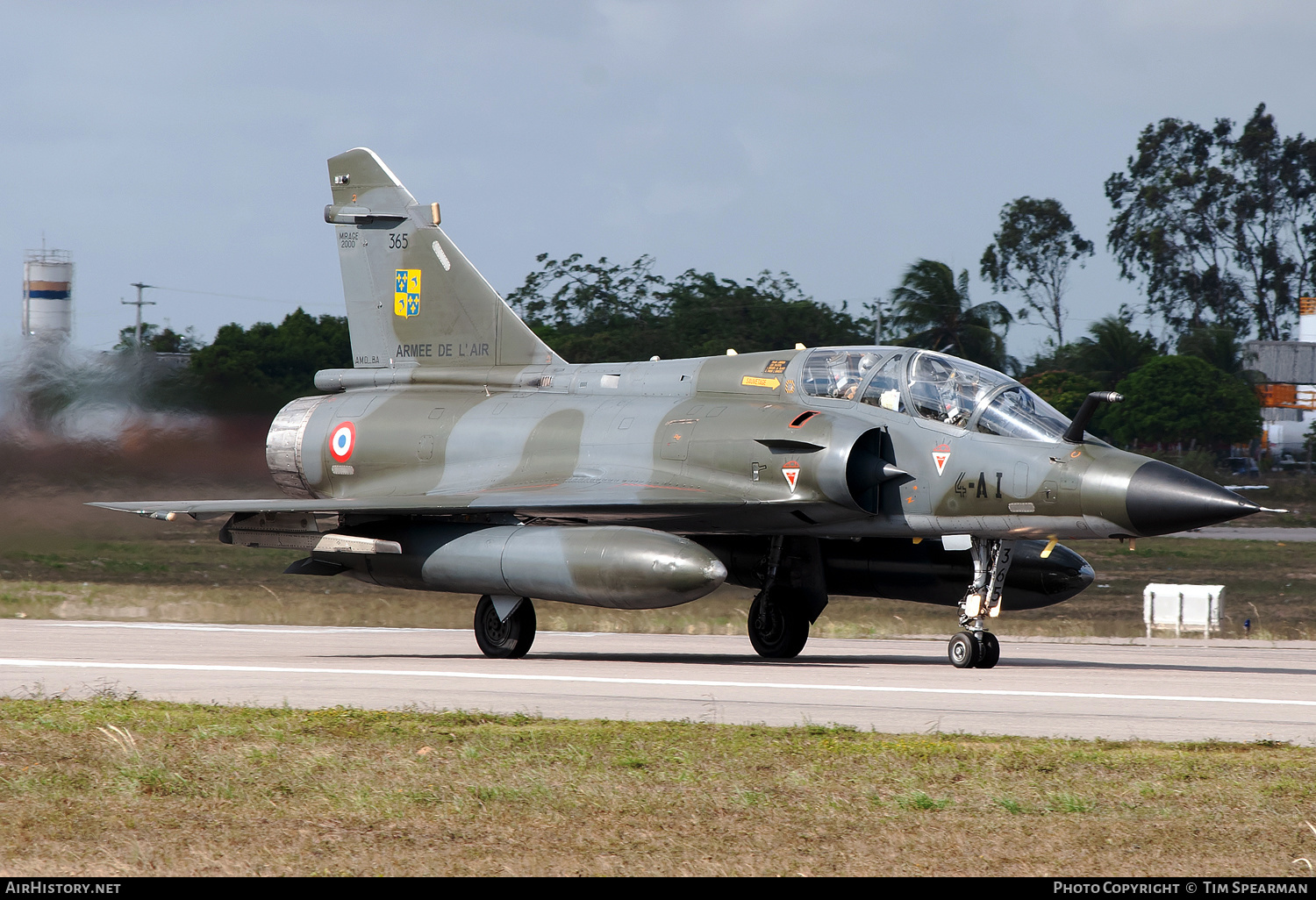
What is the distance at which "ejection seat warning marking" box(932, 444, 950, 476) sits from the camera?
43.8ft

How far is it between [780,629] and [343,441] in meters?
5.82

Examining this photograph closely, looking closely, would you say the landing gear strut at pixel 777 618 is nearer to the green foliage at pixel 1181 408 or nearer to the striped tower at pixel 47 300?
the striped tower at pixel 47 300

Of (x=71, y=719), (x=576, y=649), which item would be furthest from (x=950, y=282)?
(x=71, y=719)

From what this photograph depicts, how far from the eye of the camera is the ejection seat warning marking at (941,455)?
13.3 metres

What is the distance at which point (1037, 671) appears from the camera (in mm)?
13180

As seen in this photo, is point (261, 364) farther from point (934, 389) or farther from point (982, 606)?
point (982, 606)

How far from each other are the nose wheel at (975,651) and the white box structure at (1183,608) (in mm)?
8966

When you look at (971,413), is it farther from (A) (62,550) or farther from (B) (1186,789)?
(A) (62,550)

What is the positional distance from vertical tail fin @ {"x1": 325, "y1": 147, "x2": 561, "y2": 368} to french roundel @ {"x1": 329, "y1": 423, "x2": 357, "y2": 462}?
1351mm

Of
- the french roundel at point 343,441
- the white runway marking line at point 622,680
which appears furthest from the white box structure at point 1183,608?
the french roundel at point 343,441

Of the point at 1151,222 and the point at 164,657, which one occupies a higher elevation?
the point at 1151,222

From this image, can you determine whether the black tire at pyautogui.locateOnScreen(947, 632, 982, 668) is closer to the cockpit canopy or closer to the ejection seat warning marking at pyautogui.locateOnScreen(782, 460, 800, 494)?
the cockpit canopy

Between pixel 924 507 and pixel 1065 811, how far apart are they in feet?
25.2

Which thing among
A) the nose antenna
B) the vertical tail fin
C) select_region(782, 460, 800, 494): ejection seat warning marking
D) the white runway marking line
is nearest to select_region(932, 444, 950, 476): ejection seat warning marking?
the nose antenna
